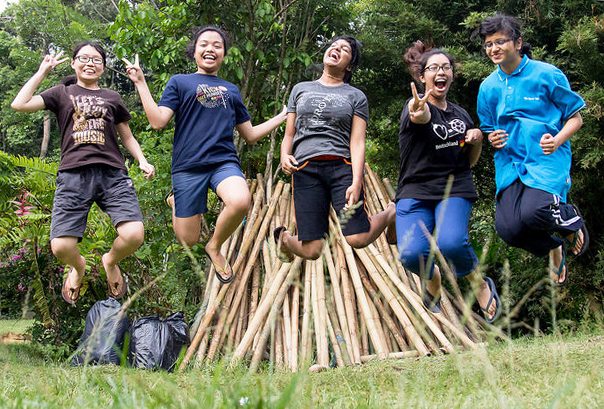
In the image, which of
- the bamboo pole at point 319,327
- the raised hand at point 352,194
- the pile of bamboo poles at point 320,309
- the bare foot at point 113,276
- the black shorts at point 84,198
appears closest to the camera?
the raised hand at point 352,194

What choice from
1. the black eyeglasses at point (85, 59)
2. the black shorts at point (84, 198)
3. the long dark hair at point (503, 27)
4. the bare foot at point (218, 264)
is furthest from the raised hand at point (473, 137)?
the black eyeglasses at point (85, 59)

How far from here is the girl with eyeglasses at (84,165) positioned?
4.50m

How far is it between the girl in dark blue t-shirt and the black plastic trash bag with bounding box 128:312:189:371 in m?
1.05

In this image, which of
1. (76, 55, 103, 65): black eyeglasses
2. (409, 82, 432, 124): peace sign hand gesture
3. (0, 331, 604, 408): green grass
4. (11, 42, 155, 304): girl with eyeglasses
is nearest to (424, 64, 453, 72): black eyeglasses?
(409, 82, 432, 124): peace sign hand gesture

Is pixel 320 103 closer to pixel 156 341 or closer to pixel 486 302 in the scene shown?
pixel 486 302

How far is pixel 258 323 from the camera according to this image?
209 inches

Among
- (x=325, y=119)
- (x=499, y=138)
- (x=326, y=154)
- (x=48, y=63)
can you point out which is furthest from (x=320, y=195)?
(x=48, y=63)

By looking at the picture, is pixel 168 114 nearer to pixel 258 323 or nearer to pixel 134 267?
pixel 258 323

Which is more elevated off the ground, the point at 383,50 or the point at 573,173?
the point at 383,50

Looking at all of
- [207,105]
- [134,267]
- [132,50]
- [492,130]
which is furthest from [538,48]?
[134,267]

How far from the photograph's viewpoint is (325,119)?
4469 mm

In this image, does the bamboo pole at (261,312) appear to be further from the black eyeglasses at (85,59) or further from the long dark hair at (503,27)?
the long dark hair at (503,27)

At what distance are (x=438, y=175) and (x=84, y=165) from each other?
2.19 m

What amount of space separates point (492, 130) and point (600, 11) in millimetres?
2176
